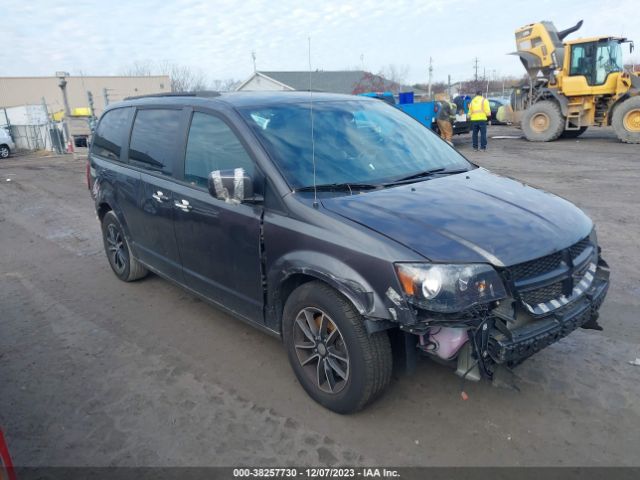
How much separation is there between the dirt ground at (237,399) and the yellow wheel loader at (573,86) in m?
13.5

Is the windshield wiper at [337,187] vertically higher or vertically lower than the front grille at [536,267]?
higher

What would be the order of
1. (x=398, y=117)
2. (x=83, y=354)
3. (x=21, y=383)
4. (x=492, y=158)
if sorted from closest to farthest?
(x=21, y=383), (x=83, y=354), (x=398, y=117), (x=492, y=158)

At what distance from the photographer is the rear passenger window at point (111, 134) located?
495cm

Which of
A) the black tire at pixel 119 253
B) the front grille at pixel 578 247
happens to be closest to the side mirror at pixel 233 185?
the front grille at pixel 578 247

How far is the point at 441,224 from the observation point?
9.10 feet

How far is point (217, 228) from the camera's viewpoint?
3562mm

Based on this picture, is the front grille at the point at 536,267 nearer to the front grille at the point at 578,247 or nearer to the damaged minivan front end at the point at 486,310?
the damaged minivan front end at the point at 486,310

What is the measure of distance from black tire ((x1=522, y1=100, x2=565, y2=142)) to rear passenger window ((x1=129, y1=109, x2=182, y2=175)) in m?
16.7

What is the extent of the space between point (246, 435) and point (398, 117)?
112 inches

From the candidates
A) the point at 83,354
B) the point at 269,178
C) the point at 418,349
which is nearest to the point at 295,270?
the point at 269,178

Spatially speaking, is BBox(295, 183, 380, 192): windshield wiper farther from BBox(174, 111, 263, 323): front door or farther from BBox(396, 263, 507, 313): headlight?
BBox(396, 263, 507, 313): headlight

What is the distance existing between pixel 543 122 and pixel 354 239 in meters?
17.9

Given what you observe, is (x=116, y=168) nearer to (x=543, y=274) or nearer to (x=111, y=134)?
(x=111, y=134)

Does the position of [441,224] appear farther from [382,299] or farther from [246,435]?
[246,435]
